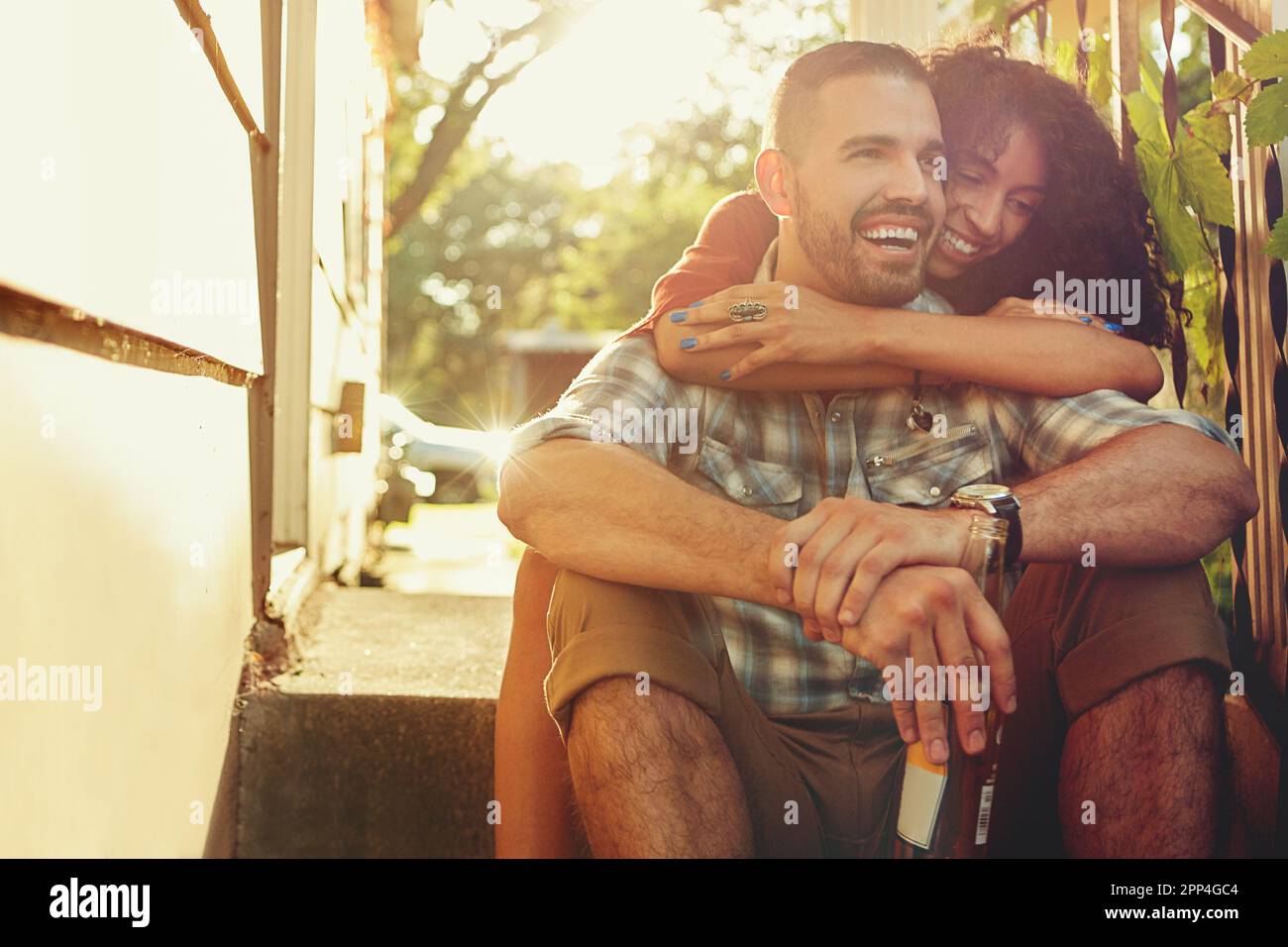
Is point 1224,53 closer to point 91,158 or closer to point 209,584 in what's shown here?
point 91,158

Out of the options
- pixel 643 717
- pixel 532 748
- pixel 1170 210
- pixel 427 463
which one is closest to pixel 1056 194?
pixel 1170 210

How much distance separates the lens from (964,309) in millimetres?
2182

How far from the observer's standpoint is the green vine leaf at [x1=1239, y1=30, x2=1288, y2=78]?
2.18 m

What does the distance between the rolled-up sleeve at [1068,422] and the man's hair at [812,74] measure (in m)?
0.61

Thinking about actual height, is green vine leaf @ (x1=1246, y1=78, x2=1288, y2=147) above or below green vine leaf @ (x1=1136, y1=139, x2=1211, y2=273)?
above

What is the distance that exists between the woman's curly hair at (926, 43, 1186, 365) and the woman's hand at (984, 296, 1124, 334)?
2 centimetres

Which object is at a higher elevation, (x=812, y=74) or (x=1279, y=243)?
(x=812, y=74)

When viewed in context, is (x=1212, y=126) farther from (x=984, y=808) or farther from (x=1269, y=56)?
(x=984, y=808)

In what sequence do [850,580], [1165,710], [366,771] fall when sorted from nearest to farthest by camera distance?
[850,580], [1165,710], [366,771]

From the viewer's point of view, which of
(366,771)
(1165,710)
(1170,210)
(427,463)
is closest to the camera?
(1165,710)

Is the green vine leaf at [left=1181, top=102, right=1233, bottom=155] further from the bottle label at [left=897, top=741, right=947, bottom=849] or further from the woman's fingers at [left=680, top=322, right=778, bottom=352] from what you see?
the bottle label at [left=897, top=741, right=947, bottom=849]

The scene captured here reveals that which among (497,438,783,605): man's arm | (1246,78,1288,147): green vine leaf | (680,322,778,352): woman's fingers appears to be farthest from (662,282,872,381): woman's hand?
(1246,78,1288,147): green vine leaf

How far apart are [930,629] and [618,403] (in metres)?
0.65
